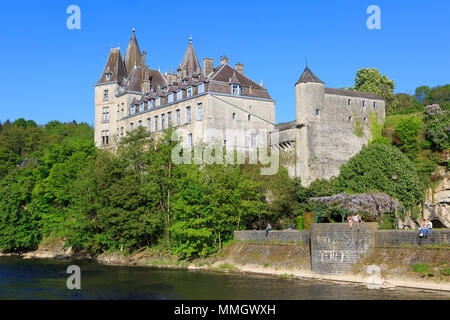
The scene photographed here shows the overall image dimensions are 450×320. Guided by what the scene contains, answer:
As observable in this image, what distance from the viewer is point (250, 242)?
42.3 meters

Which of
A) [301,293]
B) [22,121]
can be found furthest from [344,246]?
[22,121]

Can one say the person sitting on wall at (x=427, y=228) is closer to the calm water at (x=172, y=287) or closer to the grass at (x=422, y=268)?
the grass at (x=422, y=268)

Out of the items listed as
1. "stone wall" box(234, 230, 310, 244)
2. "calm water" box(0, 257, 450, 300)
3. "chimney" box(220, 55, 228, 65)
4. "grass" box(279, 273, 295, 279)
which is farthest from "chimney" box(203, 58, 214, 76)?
"grass" box(279, 273, 295, 279)

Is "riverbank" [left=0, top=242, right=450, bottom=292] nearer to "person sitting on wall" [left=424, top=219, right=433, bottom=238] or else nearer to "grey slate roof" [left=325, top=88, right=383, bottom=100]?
"person sitting on wall" [left=424, top=219, right=433, bottom=238]

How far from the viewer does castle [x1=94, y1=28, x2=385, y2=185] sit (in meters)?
55.3

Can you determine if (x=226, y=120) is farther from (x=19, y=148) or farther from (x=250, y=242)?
(x=19, y=148)

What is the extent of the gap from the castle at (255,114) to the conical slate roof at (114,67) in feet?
20.8

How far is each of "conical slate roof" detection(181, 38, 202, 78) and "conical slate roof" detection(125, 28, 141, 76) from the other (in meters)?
12.6

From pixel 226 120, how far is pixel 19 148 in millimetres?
65292

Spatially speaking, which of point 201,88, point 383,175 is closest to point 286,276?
point 383,175

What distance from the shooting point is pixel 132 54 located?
8362 centimetres

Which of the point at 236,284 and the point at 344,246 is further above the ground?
the point at 344,246

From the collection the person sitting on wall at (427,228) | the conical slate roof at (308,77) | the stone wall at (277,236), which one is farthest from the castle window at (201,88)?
the person sitting on wall at (427,228)
